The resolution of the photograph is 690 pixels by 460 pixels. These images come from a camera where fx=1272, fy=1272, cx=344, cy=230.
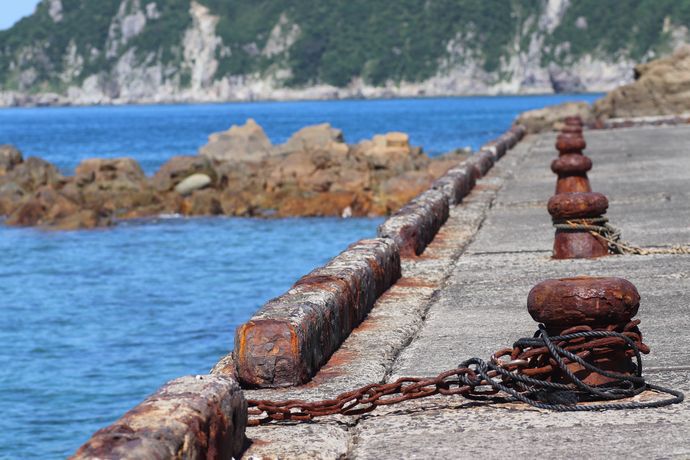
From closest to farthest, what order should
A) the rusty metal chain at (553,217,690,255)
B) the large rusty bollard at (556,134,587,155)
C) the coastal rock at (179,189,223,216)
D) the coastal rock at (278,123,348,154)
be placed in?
the rusty metal chain at (553,217,690,255) → the large rusty bollard at (556,134,587,155) → the coastal rock at (179,189,223,216) → the coastal rock at (278,123,348,154)

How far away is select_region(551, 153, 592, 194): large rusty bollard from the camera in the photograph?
922 centimetres

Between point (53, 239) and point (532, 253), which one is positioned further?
point (53, 239)

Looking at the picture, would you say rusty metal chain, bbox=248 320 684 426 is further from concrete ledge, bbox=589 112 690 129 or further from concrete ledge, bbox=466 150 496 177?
concrete ledge, bbox=589 112 690 129

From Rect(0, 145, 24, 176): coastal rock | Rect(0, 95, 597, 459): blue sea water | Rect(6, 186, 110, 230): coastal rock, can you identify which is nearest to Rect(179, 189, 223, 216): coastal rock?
Rect(0, 95, 597, 459): blue sea water

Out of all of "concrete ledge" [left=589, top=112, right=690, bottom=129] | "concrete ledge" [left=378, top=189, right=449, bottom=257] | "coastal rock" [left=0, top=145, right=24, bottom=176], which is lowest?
"coastal rock" [left=0, top=145, right=24, bottom=176]

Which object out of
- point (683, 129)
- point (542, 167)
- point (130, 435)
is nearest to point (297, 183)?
point (683, 129)

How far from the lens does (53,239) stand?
90.8ft

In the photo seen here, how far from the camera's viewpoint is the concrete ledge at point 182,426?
295 cm

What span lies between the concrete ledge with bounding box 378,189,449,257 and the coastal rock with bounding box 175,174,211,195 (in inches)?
944

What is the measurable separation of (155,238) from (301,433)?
23.8 m

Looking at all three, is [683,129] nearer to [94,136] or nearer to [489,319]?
[489,319]

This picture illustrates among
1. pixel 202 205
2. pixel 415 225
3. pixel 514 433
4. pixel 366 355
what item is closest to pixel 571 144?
pixel 415 225

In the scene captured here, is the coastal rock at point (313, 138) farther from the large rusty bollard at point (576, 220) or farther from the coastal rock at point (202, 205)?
the large rusty bollard at point (576, 220)

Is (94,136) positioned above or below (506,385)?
below
